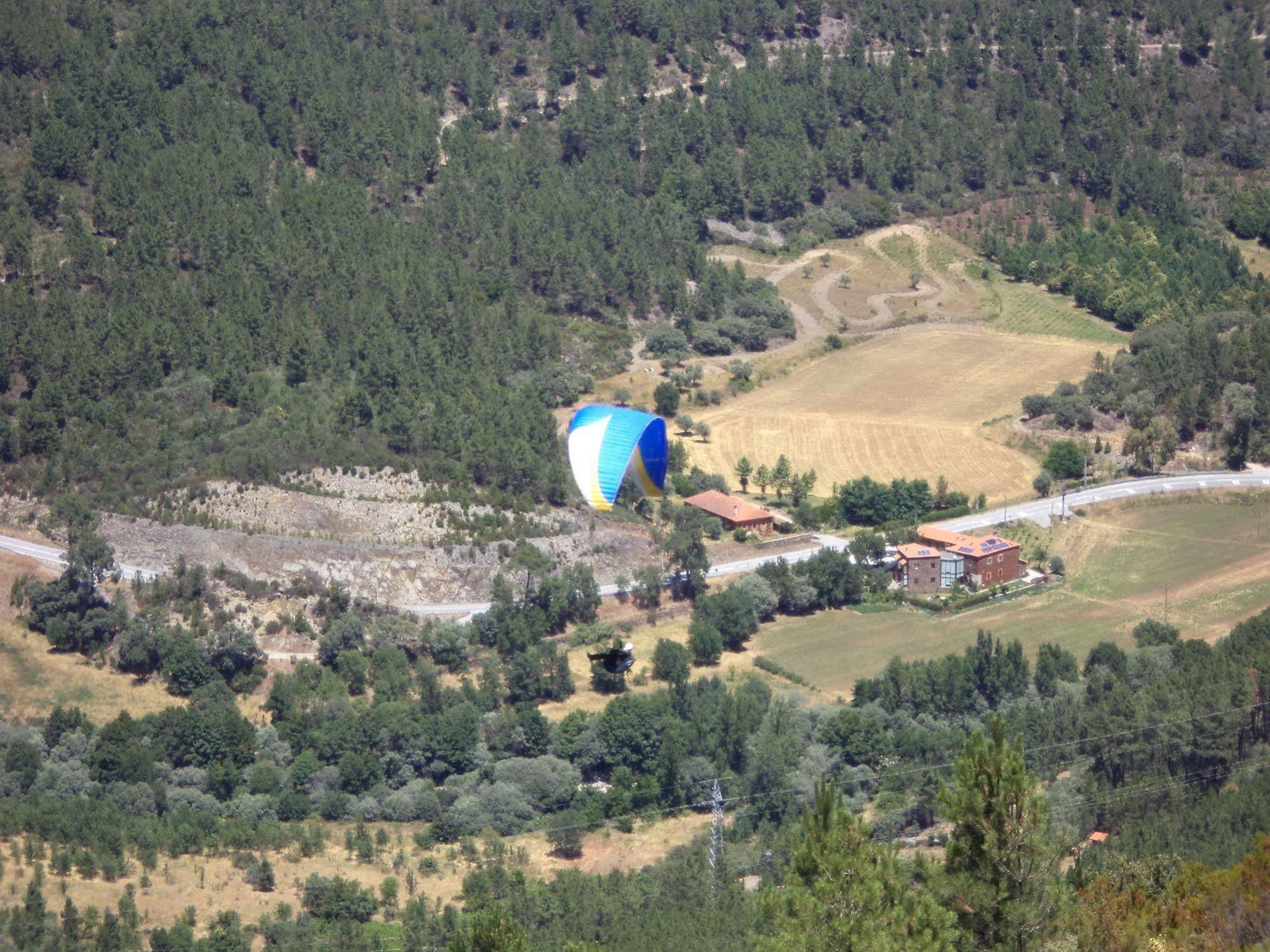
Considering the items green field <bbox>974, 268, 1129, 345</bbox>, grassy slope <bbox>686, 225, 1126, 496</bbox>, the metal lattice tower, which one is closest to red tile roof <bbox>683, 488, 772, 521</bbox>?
grassy slope <bbox>686, 225, 1126, 496</bbox>

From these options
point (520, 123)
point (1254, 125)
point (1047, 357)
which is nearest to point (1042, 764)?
point (1047, 357)

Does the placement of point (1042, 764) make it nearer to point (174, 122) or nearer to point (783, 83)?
point (174, 122)

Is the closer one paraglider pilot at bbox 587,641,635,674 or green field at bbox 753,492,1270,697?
paraglider pilot at bbox 587,641,635,674

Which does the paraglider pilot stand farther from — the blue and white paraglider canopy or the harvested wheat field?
the harvested wheat field

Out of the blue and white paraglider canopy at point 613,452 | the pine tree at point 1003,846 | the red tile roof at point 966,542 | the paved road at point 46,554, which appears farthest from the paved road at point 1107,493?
the pine tree at point 1003,846

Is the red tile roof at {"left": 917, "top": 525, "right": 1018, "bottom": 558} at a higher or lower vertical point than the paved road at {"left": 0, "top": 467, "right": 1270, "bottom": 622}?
higher
